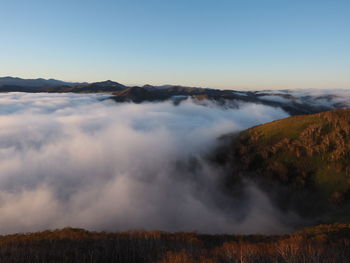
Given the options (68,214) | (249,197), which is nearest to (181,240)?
(249,197)

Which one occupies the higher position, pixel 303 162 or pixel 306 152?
pixel 306 152

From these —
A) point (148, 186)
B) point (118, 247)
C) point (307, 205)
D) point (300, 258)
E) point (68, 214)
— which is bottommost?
point (68, 214)

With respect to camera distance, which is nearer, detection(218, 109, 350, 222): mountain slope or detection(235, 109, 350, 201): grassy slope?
detection(218, 109, 350, 222): mountain slope

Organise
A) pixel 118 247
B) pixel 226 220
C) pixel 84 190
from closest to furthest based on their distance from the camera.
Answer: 1. pixel 118 247
2. pixel 226 220
3. pixel 84 190

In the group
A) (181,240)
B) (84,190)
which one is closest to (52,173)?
(84,190)

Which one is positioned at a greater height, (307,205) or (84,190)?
(307,205)

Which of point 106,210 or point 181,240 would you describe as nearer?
point 181,240

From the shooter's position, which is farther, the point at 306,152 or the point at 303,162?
the point at 306,152

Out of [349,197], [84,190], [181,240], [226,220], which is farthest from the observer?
[84,190]

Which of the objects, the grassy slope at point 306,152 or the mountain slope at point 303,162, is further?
the grassy slope at point 306,152

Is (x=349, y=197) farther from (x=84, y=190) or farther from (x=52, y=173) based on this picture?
(x=52, y=173)
